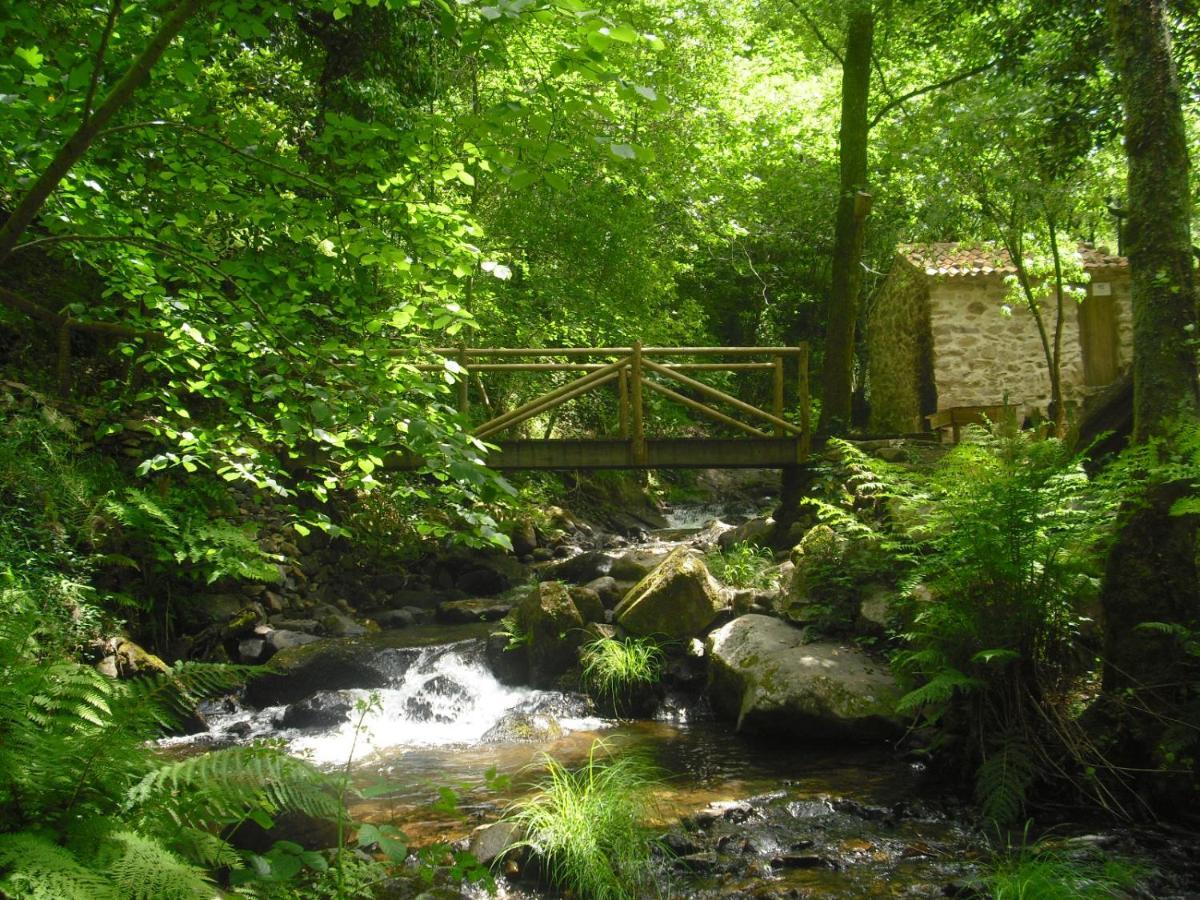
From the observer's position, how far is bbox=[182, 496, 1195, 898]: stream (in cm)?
385

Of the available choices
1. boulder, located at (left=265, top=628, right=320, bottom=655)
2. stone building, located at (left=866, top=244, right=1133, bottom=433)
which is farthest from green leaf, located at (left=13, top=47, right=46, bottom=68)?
stone building, located at (left=866, top=244, right=1133, bottom=433)

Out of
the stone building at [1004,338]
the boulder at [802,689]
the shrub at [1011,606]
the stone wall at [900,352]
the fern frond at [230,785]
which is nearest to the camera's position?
the fern frond at [230,785]

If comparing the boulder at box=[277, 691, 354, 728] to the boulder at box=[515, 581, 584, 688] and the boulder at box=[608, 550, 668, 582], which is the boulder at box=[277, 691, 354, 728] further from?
the boulder at box=[608, 550, 668, 582]

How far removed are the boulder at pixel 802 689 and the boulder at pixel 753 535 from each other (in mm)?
3318

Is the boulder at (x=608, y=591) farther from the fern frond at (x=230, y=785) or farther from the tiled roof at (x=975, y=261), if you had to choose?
the tiled roof at (x=975, y=261)

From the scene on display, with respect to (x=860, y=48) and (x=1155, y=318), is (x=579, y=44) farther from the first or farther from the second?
(x=860, y=48)

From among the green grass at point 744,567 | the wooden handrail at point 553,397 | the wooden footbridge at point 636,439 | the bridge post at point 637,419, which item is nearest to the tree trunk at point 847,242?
the wooden footbridge at point 636,439

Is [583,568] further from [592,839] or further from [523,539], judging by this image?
[592,839]

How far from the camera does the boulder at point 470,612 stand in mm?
9586

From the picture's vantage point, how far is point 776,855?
402cm

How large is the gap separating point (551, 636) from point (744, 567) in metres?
2.08

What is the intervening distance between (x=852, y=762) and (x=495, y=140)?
4.44 metres

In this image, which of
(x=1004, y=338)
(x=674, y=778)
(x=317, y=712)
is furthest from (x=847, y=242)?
(x=317, y=712)

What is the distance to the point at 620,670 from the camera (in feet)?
22.8
